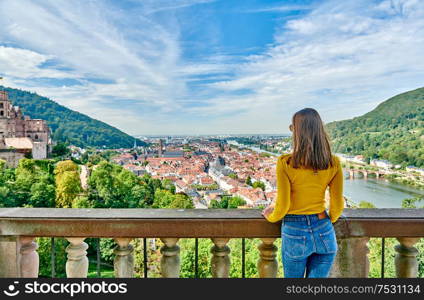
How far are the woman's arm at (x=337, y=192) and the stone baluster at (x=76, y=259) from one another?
131 centimetres

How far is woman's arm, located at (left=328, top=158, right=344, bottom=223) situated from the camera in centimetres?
152

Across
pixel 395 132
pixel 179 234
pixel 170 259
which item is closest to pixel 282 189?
pixel 179 234

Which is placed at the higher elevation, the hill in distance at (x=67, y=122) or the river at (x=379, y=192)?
the hill in distance at (x=67, y=122)

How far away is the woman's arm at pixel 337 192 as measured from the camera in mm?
1522

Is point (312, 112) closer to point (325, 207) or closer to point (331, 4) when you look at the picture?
point (325, 207)

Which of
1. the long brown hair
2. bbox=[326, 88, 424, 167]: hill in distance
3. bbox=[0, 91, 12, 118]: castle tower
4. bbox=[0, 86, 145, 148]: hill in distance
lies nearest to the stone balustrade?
the long brown hair

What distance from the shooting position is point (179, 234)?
5.56 feet

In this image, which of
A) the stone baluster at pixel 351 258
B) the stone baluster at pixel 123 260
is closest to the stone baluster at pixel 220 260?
the stone baluster at pixel 123 260

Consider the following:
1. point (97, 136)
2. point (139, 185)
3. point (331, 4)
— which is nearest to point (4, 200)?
point (139, 185)

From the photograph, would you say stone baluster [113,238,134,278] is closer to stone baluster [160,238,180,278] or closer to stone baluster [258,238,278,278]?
stone baluster [160,238,180,278]

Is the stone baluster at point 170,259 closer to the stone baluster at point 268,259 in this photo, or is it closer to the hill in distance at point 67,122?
the stone baluster at point 268,259

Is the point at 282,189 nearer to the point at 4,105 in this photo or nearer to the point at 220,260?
the point at 220,260

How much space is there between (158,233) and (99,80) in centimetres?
9873

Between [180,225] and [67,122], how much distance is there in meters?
92.4
